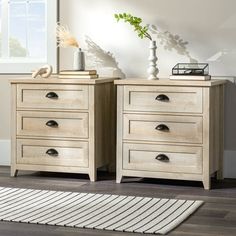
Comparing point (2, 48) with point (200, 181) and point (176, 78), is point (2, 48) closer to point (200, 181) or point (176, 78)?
point (176, 78)

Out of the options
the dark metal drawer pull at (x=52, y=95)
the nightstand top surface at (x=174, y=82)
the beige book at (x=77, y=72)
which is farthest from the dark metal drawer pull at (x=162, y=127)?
the dark metal drawer pull at (x=52, y=95)

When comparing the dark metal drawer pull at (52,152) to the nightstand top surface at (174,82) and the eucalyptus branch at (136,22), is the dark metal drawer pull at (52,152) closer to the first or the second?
the nightstand top surface at (174,82)

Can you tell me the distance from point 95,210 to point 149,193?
57 centimetres

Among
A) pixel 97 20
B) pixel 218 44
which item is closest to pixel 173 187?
pixel 218 44

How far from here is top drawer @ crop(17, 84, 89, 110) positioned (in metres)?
4.39

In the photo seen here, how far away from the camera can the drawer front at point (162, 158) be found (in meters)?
4.20

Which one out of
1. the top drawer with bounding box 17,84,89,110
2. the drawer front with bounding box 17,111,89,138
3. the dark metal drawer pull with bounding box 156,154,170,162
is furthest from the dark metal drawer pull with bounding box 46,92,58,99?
the dark metal drawer pull with bounding box 156,154,170,162

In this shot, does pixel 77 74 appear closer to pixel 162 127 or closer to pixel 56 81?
pixel 56 81

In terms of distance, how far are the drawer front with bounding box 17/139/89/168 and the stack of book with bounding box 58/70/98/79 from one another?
0.42 metres

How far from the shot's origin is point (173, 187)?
13.9 feet

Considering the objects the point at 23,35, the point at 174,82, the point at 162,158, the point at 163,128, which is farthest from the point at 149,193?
the point at 23,35

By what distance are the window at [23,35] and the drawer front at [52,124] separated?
56 cm

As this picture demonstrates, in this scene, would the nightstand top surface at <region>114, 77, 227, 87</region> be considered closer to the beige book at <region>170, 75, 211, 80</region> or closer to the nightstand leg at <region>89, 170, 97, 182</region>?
the beige book at <region>170, 75, 211, 80</region>

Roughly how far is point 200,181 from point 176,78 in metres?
0.67
